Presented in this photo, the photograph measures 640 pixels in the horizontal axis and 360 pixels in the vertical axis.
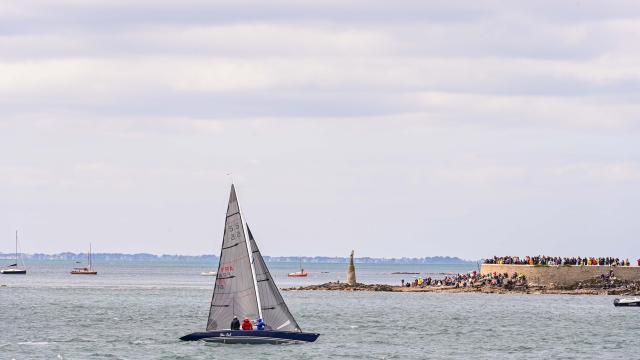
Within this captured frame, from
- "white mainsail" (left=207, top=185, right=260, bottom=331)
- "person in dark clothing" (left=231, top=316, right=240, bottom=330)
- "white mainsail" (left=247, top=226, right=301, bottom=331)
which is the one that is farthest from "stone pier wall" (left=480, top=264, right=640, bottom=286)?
"person in dark clothing" (left=231, top=316, right=240, bottom=330)

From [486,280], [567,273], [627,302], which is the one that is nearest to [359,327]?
[627,302]

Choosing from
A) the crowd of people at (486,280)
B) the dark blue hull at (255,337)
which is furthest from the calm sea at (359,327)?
the crowd of people at (486,280)

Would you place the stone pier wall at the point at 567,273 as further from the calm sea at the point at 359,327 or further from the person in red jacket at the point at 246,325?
the person in red jacket at the point at 246,325

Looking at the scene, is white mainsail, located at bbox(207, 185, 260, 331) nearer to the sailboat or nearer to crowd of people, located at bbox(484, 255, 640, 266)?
the sailboat

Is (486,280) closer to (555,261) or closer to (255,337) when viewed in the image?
(555,261)

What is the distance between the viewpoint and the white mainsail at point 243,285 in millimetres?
66062

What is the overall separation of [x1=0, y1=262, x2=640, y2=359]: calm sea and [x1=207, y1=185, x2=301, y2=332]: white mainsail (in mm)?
1602

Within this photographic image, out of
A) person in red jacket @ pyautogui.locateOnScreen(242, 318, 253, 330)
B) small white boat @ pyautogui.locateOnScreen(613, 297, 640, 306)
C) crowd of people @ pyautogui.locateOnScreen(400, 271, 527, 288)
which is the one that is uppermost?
crowd of people @ pyautogui.locateOnScreen(400, 271, 527, 288)

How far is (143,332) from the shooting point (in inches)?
3342

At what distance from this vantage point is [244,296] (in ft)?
218

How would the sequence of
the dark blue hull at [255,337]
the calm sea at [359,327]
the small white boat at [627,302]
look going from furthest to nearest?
the small white boat at [627,302] < the calm sea at [359,327] < the dark blue hull at [255,337]

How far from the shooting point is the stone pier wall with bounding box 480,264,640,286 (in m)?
132

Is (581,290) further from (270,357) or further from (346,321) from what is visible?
(270,357)

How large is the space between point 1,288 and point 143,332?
303 feet
